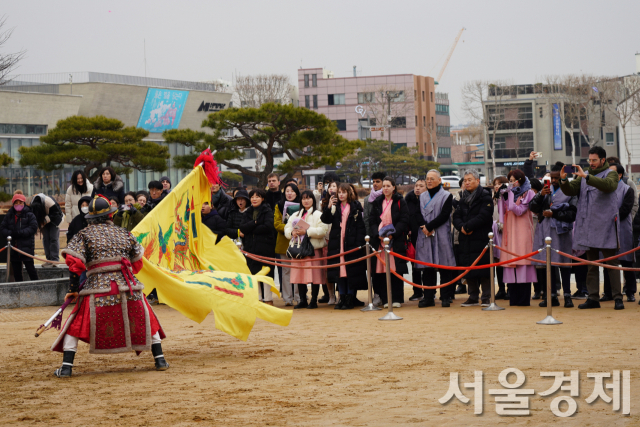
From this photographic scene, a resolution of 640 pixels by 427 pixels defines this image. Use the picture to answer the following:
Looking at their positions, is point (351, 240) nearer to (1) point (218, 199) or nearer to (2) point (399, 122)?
(1) point (218, 199)

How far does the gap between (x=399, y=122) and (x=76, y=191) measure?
243 ft

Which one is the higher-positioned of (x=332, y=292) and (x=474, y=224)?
(x=474, y=224)

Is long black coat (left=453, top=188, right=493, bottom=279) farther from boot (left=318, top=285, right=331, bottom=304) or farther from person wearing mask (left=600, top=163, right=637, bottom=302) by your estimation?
boot (left=318, top=285, right=331, bottom=304)

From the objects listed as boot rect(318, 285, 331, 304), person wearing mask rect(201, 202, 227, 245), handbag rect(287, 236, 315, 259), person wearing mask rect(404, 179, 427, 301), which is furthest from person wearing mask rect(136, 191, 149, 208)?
→ person wearing mask rect(404, 179, 427, 301)

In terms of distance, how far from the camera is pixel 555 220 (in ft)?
33.0

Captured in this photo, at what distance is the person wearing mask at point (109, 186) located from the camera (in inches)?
469

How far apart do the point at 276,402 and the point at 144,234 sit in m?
2.67

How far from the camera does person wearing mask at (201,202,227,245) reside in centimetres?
1152

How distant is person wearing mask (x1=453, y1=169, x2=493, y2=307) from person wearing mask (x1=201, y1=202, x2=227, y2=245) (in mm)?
3517

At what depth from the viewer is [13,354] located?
25.7ft

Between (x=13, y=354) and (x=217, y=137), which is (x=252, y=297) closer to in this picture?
(x=13, y=354)

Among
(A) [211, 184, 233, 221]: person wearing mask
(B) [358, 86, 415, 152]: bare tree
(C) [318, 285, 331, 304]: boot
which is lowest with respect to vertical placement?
(C) [318, 285, 331, 304]: boot

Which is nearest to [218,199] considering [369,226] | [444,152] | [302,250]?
[302,250]

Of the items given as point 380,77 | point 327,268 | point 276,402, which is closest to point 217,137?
point 327,268
